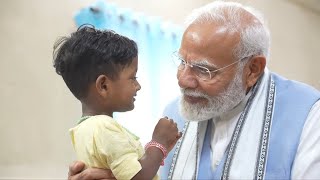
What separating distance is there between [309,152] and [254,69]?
408 millimetres

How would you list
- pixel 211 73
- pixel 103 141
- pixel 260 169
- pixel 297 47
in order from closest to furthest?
pixel 103 141 < pixel 260 169 < pixel 211 73 < pixel 297 47

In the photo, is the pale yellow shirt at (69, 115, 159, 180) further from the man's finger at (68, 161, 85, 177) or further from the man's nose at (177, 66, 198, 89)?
the man's nose at (177, 66, 198, 89)

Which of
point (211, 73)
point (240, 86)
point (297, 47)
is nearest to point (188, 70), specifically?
point (211, 73)

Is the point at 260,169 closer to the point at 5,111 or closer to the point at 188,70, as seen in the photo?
the point at 188,70

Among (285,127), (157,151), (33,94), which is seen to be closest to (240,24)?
(285,127)

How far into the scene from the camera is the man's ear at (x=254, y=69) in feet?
5.32

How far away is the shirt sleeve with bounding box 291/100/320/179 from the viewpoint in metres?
1.36

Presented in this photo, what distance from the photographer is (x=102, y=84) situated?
1271mm

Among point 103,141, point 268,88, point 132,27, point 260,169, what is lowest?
point 260,169

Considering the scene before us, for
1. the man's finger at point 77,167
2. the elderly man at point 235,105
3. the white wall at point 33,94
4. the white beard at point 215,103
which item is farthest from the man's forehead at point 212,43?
the white wall at point 33,94

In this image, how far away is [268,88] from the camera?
1.61 metres

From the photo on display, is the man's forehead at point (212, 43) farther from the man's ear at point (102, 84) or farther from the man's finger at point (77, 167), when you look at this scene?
the man's finger at point (77, 167)

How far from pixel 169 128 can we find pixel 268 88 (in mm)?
526

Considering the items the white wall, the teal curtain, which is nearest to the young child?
the white wall
